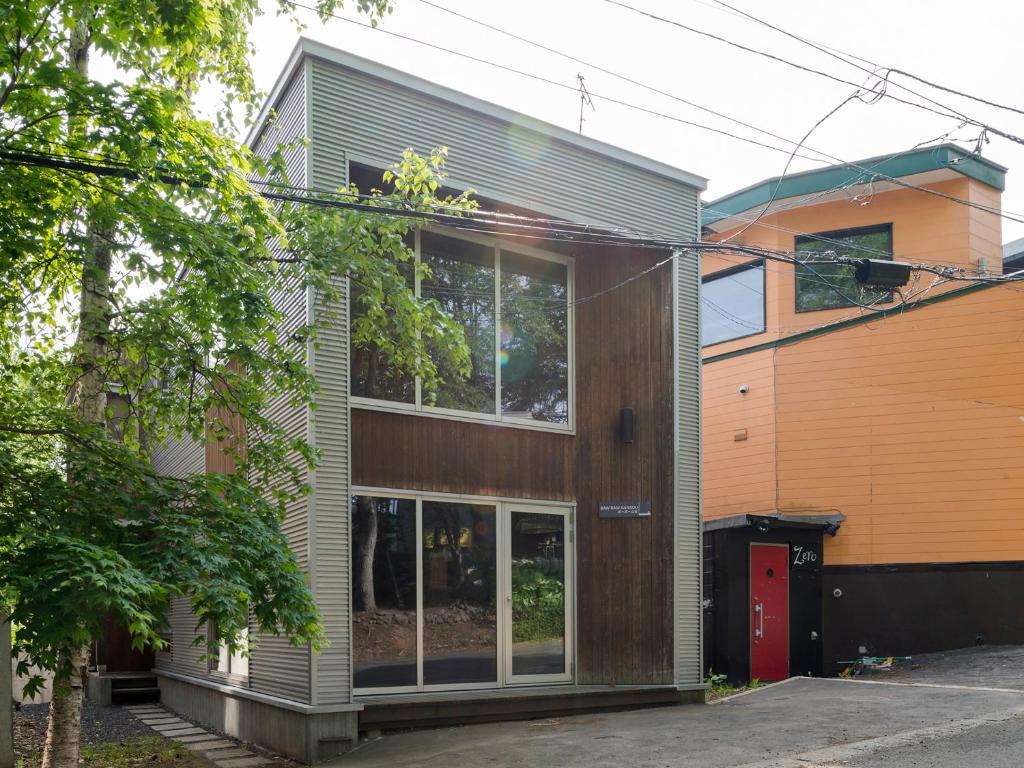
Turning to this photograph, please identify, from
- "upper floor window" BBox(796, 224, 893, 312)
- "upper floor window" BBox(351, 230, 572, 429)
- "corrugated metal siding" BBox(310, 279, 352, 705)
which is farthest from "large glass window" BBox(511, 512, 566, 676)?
"upper floor window" BBox(796, 224, 893, 312)

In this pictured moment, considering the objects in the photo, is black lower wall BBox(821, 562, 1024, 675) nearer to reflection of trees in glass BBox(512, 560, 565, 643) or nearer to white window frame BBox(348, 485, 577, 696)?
white window frame BBox(348, 485, 577, 696)

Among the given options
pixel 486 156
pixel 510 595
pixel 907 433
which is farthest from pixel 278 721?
pixel 907 433

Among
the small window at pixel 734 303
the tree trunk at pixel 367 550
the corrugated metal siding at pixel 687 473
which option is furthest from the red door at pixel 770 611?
the tree trunk at pixel 367 550

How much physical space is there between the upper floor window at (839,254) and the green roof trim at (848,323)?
2.67 ft

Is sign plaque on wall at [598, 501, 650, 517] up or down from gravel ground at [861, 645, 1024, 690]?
up

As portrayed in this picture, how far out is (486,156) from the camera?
11.6m

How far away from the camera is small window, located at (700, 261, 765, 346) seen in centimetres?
1838

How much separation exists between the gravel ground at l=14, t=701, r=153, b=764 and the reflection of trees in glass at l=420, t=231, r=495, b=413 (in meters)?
6.39

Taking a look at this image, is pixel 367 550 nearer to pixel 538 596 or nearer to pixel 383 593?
pixel 383 593

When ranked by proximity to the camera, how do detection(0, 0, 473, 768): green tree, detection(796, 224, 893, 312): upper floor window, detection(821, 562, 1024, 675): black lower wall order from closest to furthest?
detection(0, 0, 473, 768): green tree
detection(821, 562, 1024, 675): black lower wall
detection(796, 224, 893, 312): upper floor window

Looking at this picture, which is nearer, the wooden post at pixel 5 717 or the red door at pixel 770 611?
the wooden post at pixel 5 717

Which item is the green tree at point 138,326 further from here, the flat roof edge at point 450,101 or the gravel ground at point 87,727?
the gravel ground at point 87,727

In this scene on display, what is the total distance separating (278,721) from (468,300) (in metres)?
5.16

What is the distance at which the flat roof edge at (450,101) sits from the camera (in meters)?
10.4
